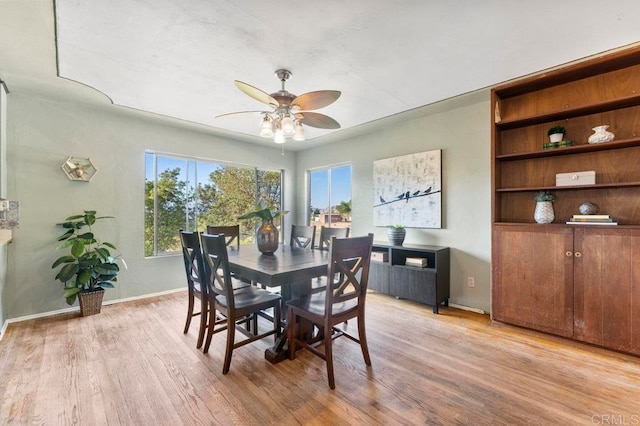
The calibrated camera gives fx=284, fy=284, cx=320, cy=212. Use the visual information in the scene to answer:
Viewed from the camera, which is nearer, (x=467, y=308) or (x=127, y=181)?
(x=467, y=308)

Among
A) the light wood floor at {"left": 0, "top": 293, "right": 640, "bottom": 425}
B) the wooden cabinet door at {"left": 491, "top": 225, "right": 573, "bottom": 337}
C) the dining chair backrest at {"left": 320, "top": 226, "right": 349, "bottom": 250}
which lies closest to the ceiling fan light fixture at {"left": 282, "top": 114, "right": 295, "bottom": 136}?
the dining chair backrest at {"left": 320, "top": 226, "right": 349, "bottom": 250}

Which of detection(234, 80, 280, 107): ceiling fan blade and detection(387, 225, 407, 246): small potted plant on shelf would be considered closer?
detection(234, 80, 280, 107): ceiling fan blade

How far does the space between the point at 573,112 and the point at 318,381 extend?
324cm

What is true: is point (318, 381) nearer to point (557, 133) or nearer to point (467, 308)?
point (467, 308)

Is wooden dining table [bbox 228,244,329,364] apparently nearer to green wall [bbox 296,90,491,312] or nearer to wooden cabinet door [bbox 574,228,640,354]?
green wall [bbox 296,90,491,312]

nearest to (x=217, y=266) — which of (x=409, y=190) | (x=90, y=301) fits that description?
(x=90, y=301)

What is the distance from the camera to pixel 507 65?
2.49m

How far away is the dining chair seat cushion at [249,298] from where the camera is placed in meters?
2.25

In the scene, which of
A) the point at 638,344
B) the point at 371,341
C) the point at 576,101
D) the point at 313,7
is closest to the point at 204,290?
the point at 371,341

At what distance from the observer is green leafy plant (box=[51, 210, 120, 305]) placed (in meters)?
3.13

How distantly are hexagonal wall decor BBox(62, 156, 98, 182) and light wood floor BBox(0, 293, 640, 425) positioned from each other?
171 centimetres

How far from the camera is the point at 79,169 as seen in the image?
346cm

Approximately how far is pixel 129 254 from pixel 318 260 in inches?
114

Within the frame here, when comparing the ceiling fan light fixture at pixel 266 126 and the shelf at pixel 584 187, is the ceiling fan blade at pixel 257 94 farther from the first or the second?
the shelf at pixel 584 187
